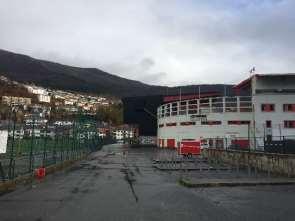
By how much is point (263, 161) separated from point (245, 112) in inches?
2012

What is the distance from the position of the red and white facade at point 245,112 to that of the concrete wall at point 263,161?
111 feet

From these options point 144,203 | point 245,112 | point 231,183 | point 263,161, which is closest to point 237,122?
point 245,112

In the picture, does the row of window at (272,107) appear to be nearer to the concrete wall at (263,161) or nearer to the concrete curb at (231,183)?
the concrete wall at (263,161)

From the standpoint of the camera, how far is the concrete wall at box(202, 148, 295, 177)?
2609cm

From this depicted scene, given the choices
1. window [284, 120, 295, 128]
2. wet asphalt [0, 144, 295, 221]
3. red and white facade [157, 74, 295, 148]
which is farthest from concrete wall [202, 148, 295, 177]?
window [284, 120, 295, 128]

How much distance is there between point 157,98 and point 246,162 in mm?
86248

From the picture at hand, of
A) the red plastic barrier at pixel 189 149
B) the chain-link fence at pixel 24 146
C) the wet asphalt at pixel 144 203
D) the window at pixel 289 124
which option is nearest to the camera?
the wet asphalt at pixel 144 203

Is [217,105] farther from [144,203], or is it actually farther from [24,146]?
[144,203]

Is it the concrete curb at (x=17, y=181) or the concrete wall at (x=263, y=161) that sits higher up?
the concrete wall at (x=263, y=161)

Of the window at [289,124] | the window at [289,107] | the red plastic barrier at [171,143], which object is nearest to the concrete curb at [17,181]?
the window at [289,124]

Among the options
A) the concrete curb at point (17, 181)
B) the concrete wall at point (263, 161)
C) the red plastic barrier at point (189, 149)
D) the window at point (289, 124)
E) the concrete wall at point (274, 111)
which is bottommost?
the concrete curb at point (17, 181)

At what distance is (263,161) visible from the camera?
1203 inches

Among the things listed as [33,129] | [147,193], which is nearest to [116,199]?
[147,193]

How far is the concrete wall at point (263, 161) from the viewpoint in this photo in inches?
1027
